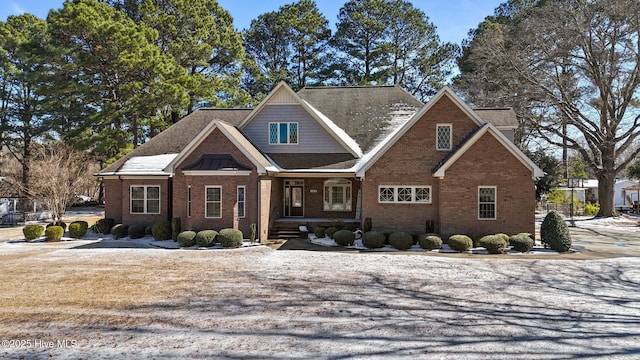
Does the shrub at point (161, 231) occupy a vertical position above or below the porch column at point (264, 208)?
below

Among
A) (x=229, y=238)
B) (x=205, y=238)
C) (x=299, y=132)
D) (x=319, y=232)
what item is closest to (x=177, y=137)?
(x=299, y=132)

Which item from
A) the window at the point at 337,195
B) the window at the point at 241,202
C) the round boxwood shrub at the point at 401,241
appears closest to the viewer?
the round boxwood shrub at the point at 401,241

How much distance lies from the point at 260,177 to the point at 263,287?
8.66 meters

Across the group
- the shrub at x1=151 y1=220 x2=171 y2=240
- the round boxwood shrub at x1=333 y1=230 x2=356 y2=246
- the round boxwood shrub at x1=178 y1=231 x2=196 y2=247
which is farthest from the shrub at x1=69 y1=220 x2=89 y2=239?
the round boxwood shrub at x1=333 y1=230 x2=356 y2=246

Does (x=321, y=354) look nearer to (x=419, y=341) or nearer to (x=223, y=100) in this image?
(x=419, y=341)

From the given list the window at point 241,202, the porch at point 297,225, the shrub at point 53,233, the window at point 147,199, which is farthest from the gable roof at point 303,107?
the shrub at point 53,233

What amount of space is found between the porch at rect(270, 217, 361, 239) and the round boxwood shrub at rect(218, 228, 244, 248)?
2.97 metres

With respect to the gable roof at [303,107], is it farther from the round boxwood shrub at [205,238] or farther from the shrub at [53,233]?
the shrub at [53,233]

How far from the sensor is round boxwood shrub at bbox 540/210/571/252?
17.2 m

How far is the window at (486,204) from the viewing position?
60.7 feet

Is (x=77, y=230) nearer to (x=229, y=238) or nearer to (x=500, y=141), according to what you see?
(x=229, y=238)

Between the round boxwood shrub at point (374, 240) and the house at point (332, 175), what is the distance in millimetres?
1343

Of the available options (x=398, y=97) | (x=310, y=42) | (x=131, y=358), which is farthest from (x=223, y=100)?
(x=131, y=358)

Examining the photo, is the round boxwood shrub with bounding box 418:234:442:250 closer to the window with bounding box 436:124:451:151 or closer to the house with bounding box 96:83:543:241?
the house with bounding box 96:83:543:241
